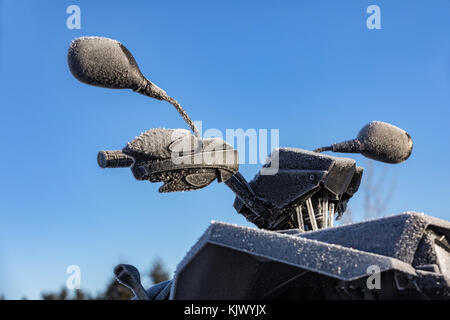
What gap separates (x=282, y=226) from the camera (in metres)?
3.94

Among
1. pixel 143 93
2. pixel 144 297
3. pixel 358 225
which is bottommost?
pixel 144 297

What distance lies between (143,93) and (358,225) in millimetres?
1498

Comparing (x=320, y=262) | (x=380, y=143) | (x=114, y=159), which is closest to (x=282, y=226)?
(x=380, y=143)

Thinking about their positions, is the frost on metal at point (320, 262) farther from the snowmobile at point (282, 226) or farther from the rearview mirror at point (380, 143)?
the rearview mirror at point (380, 143)

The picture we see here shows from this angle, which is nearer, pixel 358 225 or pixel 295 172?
pixel 358 225

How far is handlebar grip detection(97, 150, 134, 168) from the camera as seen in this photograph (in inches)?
111

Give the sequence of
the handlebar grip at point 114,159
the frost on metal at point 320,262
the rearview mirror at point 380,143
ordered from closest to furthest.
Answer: the frost on metal at point 320,262, the handlebar grip at point 114,159, the rearview mirror at point 380,143

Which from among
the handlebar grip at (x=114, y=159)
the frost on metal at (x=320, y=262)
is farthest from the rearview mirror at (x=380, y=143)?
the handlebar grip at (x=114, y=159)

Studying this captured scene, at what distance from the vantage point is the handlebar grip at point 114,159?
2.83 meters

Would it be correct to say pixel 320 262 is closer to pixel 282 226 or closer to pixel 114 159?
pixel 114 159

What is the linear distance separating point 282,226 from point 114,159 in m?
1.65

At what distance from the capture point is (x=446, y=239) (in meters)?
2.48
